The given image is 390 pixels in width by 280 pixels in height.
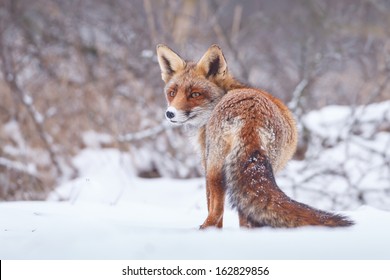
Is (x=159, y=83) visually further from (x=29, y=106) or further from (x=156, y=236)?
(x=156, y=236)

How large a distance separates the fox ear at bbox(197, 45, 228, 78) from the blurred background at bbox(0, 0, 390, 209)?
418 cm

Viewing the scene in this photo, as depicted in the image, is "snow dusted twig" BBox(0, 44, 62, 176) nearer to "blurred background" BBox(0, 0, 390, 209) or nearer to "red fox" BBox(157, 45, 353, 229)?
"blurred background" BBox(0, 0, 390, 209)

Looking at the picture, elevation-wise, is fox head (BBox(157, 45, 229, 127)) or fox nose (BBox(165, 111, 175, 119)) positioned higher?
fox head (BBox(157, 45, 229, 127))

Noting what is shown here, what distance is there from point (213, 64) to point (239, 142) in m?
1.35

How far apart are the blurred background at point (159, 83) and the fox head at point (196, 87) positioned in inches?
164

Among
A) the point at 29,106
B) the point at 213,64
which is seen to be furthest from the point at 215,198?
the point at 29,106

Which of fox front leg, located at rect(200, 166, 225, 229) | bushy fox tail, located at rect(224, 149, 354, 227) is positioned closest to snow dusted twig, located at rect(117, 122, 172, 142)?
fox front leg, located at rect(200, 166, 225, 229)

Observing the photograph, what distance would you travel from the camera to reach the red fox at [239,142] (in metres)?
3.68

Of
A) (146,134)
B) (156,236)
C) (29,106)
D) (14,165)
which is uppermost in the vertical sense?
(29,106)

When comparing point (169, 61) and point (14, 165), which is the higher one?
point (169, 61)

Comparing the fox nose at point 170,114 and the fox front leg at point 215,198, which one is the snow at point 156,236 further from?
the fox nose at point 170,114

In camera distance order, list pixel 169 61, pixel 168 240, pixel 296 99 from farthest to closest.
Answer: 1. pixel 296 99
2. pixel 169 61
3. pixel 168 240

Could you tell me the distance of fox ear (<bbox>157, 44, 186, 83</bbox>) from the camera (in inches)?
211

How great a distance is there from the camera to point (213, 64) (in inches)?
203
